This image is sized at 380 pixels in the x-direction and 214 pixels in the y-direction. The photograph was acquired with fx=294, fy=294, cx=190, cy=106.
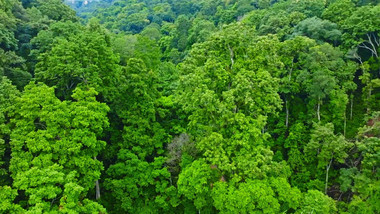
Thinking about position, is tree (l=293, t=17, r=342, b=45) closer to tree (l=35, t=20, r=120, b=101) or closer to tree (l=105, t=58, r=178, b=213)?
tree (l=105, t=58, r=178, b=213)

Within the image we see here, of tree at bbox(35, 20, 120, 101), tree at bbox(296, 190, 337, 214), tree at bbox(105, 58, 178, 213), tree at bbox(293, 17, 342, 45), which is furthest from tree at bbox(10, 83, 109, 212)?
tree at bbox(293, 17, 342, 45)

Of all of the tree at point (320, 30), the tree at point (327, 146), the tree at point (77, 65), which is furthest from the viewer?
the tree at point (320, 30)

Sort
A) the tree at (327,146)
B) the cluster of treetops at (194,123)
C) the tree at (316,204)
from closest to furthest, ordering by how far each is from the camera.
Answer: the cluster of treetops at (194,123)
the tree at (316,204)
the tree at (327,146)

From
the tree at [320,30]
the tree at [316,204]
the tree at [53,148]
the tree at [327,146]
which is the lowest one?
the tree at [316,204]

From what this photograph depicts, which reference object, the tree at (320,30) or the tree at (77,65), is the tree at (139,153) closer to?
the tree at (77,65)

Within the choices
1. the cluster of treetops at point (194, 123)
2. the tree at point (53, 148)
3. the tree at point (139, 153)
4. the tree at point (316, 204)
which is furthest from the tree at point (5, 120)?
the tree at point (316, 204)

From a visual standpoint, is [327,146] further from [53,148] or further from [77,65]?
[77,65]

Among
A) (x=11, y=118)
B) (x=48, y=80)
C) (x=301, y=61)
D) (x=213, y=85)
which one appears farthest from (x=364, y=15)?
(x=11, y=118)

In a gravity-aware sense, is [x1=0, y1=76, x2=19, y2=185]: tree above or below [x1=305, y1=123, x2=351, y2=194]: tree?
above

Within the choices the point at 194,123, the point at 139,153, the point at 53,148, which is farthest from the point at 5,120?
the point at 194,123

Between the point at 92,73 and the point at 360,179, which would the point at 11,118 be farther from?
the point at 360,179
